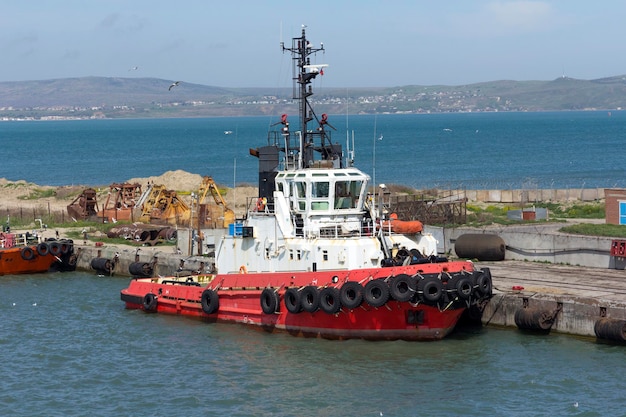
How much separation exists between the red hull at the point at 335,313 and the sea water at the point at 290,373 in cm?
32

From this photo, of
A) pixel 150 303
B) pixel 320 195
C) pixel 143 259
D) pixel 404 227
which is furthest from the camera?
pixel 143 259

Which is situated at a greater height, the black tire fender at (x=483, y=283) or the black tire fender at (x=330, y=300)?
the black tire fender at (x=483, y=283)

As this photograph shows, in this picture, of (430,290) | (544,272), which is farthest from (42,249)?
(430,290)

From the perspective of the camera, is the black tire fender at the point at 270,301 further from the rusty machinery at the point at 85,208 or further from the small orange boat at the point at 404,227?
the rusty machinery at the point at 85,208

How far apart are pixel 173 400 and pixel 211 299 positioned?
23.3 ft

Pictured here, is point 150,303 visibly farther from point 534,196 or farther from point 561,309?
point 534,196

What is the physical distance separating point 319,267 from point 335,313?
1766mm

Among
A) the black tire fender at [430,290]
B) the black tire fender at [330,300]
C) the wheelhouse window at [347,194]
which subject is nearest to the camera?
the black tire fender at [430,290]

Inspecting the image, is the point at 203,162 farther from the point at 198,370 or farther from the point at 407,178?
the point at 198,370

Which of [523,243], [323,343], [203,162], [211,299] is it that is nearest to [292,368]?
[323,343]

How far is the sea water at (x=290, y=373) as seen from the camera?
21016 mm

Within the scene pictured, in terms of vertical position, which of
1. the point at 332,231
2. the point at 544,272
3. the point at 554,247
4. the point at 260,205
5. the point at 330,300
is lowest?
the point at 330,300

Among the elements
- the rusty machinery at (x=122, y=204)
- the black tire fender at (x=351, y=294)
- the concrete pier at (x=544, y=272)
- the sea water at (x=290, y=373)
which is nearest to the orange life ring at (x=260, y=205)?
the sea water at (x=290, y=373)

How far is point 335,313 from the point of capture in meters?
25.2
